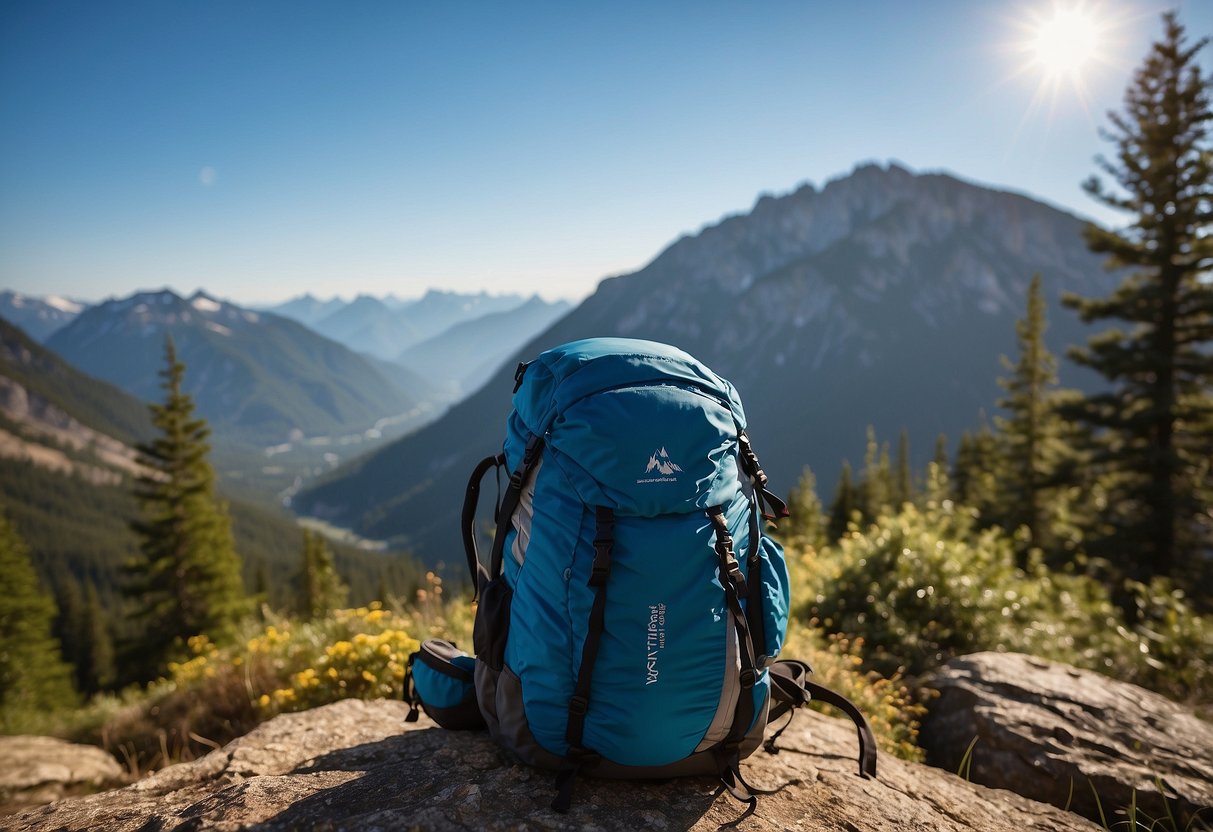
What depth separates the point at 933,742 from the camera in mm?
4102

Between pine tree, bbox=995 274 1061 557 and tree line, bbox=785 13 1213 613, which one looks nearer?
tree line, bbox=785 13 1213 613

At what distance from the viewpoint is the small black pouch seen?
120 inches

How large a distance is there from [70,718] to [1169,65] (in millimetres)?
22409

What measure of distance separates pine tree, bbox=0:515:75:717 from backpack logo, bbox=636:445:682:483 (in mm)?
30916

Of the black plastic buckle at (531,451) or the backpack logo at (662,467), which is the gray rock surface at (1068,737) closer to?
the backpack logo at (662,467)

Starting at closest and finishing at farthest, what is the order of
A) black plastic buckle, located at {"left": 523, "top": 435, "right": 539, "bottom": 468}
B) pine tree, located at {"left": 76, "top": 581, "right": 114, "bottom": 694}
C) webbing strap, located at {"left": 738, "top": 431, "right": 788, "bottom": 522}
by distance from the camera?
black plastic buckle, located at {"left": 523, "top": 435, "right": 539, "bottom": 468} < webbing strap, located at {"left": 738, "top": 431, "right": 788, "bottom": 522} < pine tree, located at {"left": 76, "top": 581, "right": 114, "bottom": 694}

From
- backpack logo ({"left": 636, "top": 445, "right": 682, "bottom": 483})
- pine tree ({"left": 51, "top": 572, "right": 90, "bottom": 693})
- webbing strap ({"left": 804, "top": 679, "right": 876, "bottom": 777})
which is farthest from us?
pine tree ({"left": 51, "top": 572, "right": 90, "bottom": 693})

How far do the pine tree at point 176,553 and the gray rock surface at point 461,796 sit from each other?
20.7 meters

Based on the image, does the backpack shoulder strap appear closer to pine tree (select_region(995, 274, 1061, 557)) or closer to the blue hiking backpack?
the blue hiking backpack

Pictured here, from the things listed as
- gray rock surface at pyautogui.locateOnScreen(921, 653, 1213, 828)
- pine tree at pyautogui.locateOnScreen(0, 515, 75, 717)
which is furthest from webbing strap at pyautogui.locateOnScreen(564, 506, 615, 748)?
pine tree at pyautogui.locateOnScreen(0, 515, 75, 717)

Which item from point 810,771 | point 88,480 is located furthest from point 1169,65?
point 88,480

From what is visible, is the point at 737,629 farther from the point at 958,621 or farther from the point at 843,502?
the point at 843,502

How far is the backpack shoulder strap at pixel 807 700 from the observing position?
3.00m

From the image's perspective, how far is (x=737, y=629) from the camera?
8.09 ft
